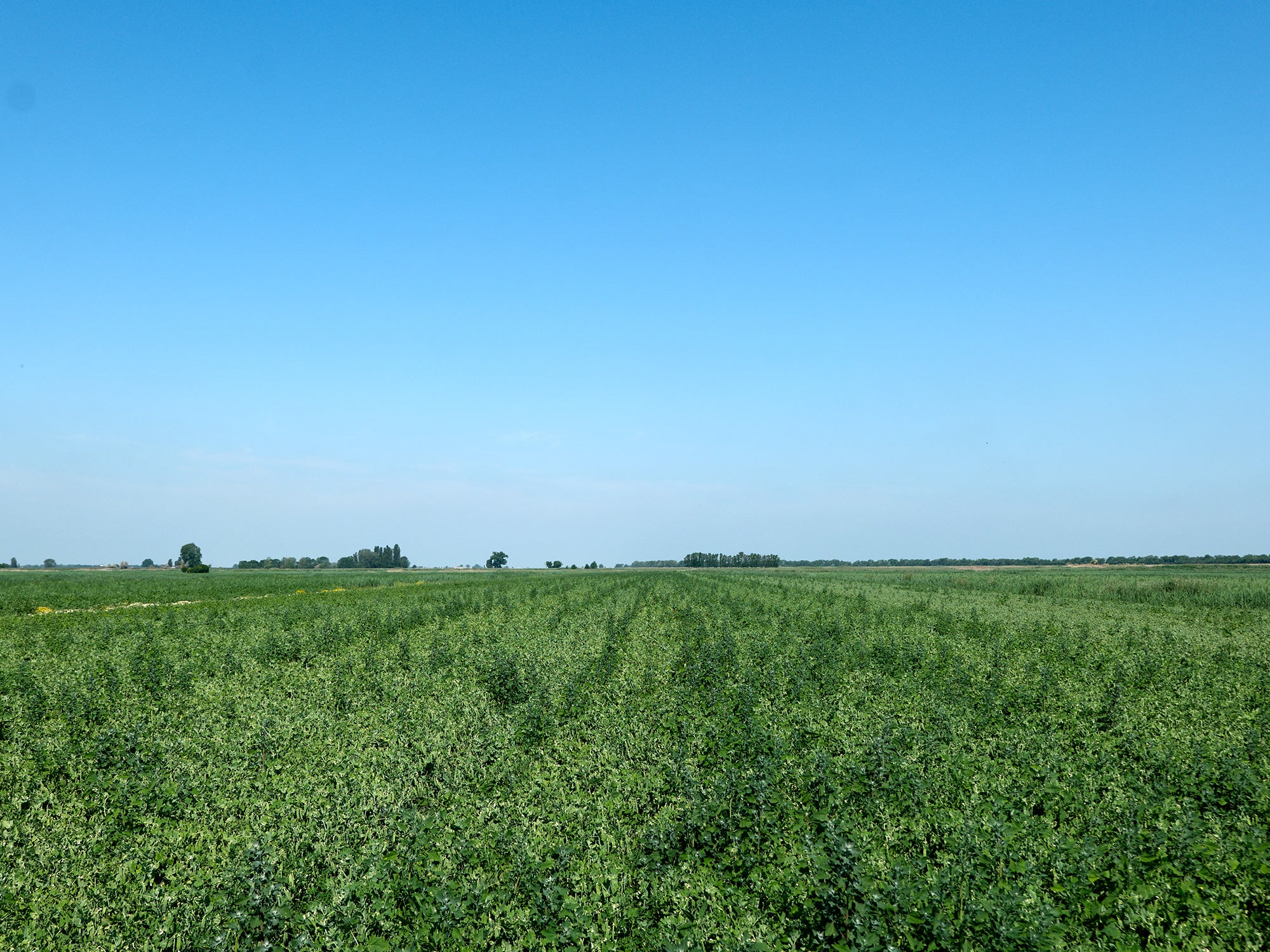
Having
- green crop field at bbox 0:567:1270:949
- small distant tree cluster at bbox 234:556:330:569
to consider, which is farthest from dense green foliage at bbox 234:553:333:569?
green crop field at bbox 0:567:1270:949

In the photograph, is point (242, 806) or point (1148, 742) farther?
point (1148, 742)

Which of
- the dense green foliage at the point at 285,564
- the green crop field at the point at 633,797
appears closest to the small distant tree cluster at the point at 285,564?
the dense green foliage at the point at 285,564

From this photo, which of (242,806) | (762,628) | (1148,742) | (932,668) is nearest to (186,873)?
(242,806)

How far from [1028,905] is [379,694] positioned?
1232 centimetres

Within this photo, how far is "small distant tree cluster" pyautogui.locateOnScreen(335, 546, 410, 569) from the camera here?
185 meters

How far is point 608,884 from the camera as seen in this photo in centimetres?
699

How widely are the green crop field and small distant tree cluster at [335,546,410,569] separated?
579 ft

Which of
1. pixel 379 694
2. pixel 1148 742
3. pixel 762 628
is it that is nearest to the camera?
pixel 1148 742

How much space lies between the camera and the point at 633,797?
29.1 ft

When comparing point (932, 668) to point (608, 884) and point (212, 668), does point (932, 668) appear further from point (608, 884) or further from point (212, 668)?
point (212, 668)

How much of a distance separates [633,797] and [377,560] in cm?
19228

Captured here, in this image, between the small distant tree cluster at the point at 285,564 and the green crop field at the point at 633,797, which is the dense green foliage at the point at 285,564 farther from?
the green crop field at the point at 633,797

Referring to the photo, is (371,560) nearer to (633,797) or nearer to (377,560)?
(377,560)

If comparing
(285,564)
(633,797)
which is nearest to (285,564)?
(285,564)
